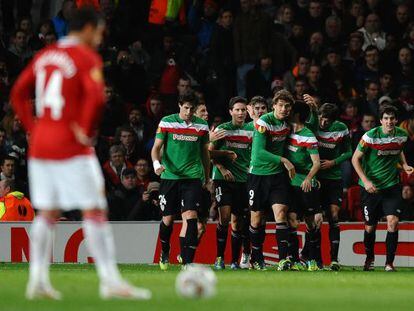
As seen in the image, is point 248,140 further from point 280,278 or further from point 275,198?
point 280,278

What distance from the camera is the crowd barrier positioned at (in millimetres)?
18938

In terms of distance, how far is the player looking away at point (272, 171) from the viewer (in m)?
16.2

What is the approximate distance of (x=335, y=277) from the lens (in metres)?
14.1

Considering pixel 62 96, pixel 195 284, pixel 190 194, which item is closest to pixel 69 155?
pixel 62 96

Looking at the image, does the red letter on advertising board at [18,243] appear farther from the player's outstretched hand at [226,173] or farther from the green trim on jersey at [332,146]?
the green trim on jersey at [332,146]

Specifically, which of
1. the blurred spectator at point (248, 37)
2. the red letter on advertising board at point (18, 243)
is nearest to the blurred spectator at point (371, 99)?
the blurred spectator at point (248, 37)

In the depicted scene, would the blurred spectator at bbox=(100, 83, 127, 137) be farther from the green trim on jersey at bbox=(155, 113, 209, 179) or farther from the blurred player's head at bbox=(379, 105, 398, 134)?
the blurred player's head at bbox=(379, 105, 398, 134)

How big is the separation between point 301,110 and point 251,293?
633 centimetres

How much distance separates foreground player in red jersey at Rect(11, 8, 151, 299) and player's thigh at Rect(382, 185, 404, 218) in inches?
312

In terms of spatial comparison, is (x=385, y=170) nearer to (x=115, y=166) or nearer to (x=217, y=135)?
(x=217, y=135)

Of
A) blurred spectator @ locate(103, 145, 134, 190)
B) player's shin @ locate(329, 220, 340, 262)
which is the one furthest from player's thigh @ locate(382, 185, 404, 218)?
blurred spectator @ locate(103, 145, 134, 190)

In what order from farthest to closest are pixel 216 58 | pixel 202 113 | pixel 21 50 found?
pixel 216 58 → pixel 21 50 → pixel 202 113

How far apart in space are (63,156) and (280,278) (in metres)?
4.83

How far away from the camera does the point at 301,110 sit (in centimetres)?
1666
